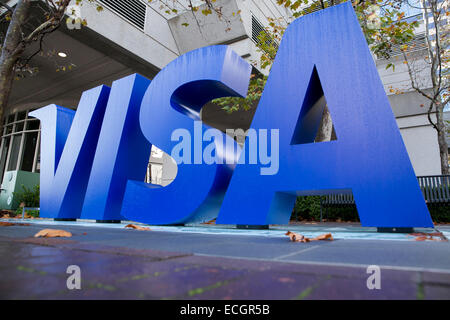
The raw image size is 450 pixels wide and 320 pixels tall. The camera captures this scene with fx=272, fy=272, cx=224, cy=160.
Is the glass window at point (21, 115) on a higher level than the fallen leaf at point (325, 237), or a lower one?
higher

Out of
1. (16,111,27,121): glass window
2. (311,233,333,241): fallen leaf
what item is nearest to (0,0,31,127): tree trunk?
(311,233,333,241): fallen leaf

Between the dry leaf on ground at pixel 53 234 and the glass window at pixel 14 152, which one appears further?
the glass window at pixel 14 152

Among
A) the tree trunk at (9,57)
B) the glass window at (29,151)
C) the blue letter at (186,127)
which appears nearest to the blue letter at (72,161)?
the tree trunk at (9,57)

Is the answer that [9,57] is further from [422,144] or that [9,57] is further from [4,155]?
[422,144]

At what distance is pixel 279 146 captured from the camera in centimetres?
397

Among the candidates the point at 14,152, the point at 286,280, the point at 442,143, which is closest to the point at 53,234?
the point at 286,280

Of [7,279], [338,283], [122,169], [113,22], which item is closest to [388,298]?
[338,283]

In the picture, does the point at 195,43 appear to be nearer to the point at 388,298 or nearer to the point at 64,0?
the point at 64,0

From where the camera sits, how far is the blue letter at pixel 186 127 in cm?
439

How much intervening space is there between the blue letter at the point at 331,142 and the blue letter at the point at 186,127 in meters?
0.48

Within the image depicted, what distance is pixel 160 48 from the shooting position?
1158 cm

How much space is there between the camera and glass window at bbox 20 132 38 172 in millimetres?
A: 15211

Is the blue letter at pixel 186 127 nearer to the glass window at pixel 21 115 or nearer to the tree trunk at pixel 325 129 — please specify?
the tree trunk at pixel 325 129

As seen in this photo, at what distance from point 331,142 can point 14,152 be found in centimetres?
1835
